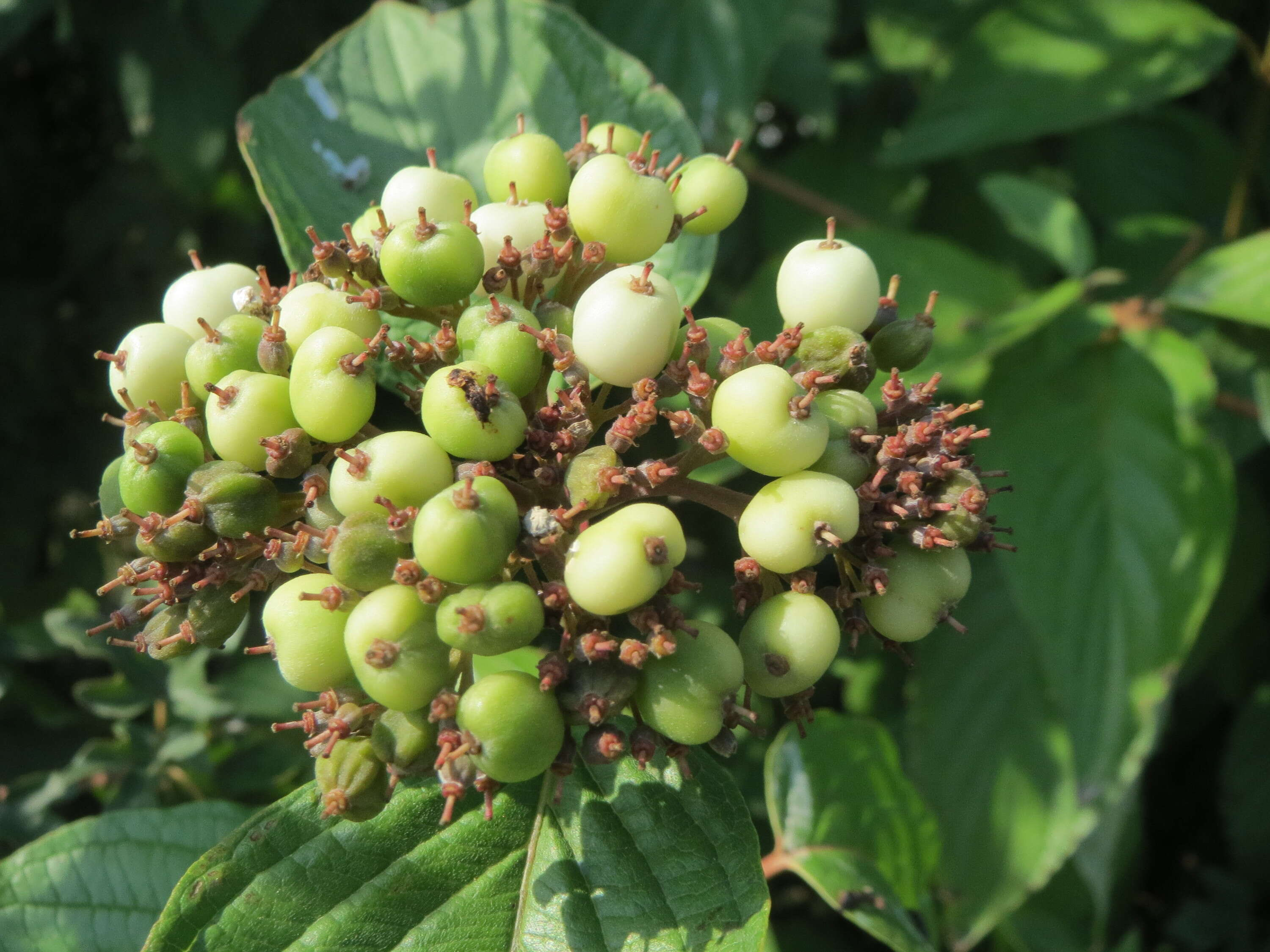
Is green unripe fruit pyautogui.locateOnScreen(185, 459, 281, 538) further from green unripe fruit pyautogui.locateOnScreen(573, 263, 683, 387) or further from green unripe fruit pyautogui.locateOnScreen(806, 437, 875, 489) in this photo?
green unripe fruit pyautogui.locateOnScreen(806, 437, 875, 489)

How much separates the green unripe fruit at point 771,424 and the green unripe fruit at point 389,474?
300 millimetres

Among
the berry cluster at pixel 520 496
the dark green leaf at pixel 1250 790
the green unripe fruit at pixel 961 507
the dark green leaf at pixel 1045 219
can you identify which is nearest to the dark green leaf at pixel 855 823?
the berry cluster at pixel 520 496

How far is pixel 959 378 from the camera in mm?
2293

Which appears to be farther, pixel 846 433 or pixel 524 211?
pixel 524 211

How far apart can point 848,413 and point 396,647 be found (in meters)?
0.52

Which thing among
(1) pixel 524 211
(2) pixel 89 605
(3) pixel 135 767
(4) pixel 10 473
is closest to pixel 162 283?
(4) pixel 10 473

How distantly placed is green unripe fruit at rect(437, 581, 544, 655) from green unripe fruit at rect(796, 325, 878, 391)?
41 centimetres

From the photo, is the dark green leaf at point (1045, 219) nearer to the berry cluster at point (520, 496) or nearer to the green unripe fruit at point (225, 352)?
the berry cluster at point (520, 496)

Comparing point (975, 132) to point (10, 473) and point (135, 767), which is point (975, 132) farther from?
point (10, 473)

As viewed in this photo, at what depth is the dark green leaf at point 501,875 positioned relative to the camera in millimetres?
1143

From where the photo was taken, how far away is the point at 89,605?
2.24m

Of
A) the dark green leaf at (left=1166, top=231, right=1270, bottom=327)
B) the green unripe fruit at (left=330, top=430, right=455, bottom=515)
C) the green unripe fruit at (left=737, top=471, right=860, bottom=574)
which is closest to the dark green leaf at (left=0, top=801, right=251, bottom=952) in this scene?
the green unripe fruit at (left=330, top=430, right=455, bottom=515)

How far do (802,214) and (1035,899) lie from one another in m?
2.00

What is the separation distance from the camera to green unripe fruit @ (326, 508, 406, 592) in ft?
3.25
